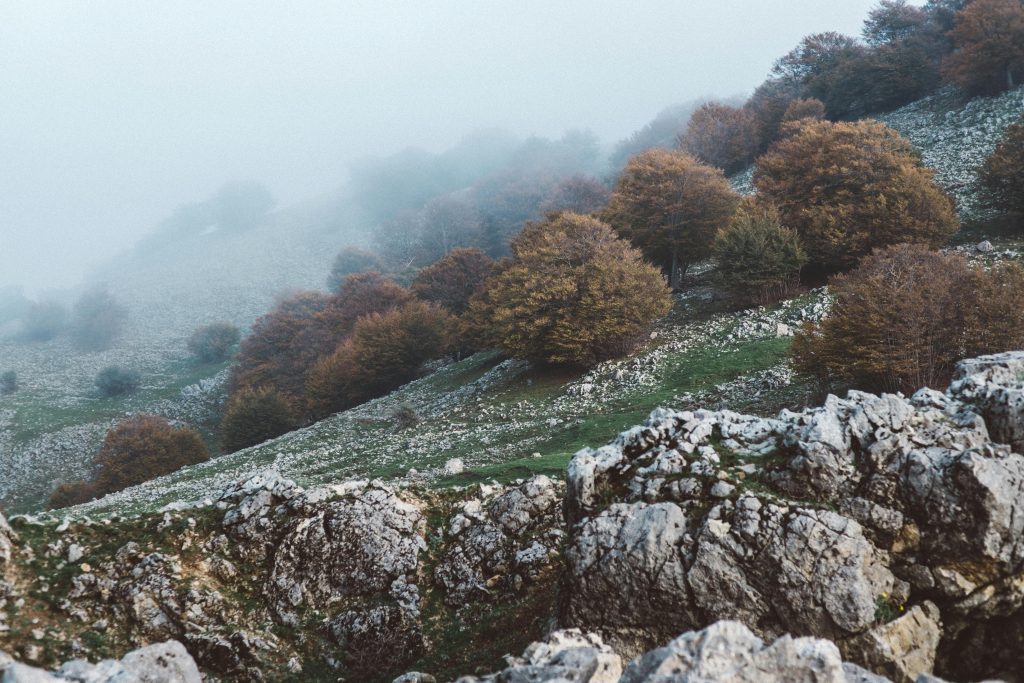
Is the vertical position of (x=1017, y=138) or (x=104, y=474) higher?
(x=1017, y=138)

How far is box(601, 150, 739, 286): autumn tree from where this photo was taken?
53.3 meters

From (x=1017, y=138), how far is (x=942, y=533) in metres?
51.7

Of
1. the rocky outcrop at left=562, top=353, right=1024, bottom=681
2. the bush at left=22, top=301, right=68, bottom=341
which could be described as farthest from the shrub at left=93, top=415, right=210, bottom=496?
the bush at left=22, top=301, right=68, bottom=341

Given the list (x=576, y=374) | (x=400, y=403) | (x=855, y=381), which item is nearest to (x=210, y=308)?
(x=400, y=403)

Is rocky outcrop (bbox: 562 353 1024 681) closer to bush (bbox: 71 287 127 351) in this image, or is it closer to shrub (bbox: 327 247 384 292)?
shrub (bbox: 327 247 384 292)

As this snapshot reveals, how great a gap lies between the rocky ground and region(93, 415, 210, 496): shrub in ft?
129

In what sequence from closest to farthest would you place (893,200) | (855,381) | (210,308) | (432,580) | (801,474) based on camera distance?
(801,474) → (432,580) → (855,381) → (893,200) → (210,308)

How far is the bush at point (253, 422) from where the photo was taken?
192 feet

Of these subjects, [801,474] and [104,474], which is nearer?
[801,474]

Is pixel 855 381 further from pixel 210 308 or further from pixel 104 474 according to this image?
pixel 210 308

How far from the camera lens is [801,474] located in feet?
37.1

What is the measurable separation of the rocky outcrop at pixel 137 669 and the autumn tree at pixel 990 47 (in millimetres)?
92922

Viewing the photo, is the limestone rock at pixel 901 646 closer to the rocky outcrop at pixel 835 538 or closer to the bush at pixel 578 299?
the rocky outcrop at pixel 835 538

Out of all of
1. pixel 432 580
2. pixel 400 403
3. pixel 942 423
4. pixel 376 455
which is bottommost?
pixel 400 403
